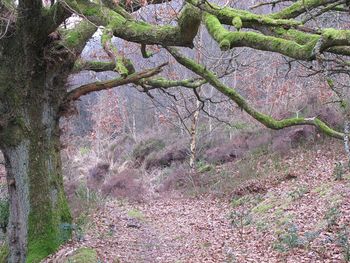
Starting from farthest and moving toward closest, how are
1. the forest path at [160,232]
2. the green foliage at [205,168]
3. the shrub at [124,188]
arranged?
1. the green foliage at [205,168]
2. the shrub at [124,188]
3. the forest path at [160,232]

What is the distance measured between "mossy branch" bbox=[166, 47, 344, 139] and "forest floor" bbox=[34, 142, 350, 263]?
178 centimetres

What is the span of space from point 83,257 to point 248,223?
5.28 metres

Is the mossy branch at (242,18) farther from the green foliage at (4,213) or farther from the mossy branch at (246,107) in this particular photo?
the green foliage at (4,213)

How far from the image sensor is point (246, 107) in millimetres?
7996

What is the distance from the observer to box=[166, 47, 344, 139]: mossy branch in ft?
23.3

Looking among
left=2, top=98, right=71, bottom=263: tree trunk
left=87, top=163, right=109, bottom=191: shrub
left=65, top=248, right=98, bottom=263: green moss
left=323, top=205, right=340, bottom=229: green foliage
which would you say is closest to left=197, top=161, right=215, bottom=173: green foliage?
left=87, top=163, right=109, bottom=191: shrub

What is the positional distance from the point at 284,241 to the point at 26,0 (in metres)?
6.11

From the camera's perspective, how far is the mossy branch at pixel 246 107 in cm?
711

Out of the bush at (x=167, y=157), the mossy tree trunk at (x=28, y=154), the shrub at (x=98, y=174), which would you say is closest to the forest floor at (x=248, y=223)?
the mossy tree trunk at (x=28, y=154)

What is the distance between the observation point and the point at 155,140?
91.3 feet

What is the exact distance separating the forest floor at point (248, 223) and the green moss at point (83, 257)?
26 centimetres

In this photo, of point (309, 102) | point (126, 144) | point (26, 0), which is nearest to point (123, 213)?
point (26, 0)

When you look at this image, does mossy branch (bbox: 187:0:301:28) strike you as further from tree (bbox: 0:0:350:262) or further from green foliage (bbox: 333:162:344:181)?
green foliage (bbox: 333:162:344:181)

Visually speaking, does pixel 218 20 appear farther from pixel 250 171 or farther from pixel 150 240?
pixel 250 171
